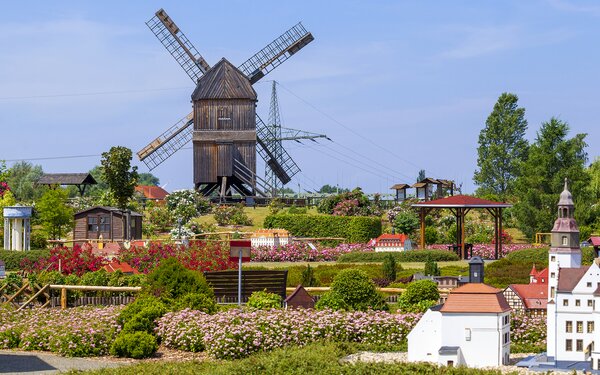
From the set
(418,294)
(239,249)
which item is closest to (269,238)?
(239,249)

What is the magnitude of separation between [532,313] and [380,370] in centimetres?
840

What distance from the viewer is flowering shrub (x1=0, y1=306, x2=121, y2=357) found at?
2892 cm

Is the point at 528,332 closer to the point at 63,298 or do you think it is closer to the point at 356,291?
the point at 356,291

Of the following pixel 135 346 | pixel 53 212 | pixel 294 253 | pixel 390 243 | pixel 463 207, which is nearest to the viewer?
pixel 135 346

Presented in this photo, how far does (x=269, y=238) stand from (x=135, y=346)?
23.9m

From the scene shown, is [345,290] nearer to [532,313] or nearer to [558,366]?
[532,313]

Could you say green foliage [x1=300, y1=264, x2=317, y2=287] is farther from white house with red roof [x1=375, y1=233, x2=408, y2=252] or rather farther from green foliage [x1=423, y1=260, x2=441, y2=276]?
white house with red roof [x1=375, y1=233, x2=408, y2=252]

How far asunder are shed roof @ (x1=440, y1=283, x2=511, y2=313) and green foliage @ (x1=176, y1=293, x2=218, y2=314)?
774 centimetres

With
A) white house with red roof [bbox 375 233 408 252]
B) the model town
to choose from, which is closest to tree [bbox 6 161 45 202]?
the model town

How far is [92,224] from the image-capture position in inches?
2235

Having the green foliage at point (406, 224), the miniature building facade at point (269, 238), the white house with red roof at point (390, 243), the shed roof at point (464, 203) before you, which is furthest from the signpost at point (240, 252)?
the green foliage at point (406, 224)

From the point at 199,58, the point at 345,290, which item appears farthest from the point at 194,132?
the point at 345,290

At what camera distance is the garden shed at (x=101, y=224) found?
56.3m

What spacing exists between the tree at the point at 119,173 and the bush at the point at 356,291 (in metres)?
29.8
